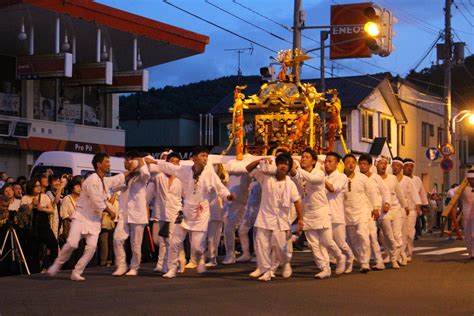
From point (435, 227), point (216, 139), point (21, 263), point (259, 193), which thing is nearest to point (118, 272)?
point (21, 263)

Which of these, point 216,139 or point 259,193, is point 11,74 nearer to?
point 259,193

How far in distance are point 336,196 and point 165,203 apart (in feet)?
9.02

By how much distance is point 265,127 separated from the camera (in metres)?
17.5

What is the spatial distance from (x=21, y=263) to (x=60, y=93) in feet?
56.2

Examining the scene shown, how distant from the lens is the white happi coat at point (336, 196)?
45.3 ft

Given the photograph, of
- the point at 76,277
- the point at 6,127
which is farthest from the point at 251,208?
the point at 6,127

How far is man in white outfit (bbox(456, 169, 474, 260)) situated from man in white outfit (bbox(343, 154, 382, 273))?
374cm

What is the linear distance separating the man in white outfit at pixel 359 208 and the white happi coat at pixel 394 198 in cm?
84

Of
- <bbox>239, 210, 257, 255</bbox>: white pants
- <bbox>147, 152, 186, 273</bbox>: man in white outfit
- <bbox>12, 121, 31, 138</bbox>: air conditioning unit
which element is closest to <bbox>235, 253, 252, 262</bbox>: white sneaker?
<bbox>239, 210, 257, 255</bbox>: white pants

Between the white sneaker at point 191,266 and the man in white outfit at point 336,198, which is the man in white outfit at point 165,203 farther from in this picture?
the man in white outfit at point 336,198

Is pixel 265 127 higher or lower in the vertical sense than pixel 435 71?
lower

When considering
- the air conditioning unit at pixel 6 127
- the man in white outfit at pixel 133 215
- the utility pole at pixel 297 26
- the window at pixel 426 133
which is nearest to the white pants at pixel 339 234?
the man in white outfit at pixel 133 215

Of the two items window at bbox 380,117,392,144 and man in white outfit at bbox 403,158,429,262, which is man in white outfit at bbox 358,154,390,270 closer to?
man in white outfit at bbox 403,158,429,262

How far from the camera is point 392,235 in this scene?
15.6 m
